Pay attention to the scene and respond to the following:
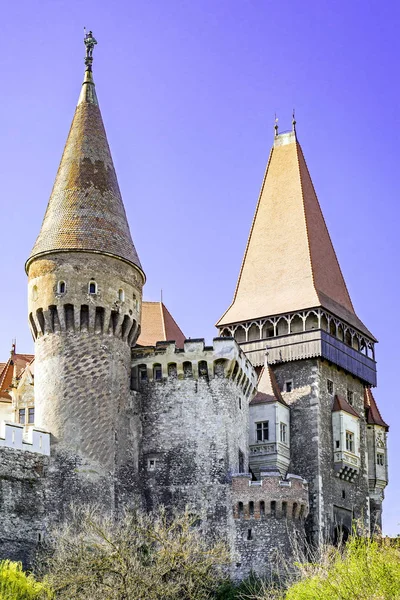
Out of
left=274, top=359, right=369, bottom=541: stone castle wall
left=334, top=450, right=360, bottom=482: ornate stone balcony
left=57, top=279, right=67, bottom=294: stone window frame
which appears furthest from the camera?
left=334, top=450, right=360, bottom=482: ornate stone balcony

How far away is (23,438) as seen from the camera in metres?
37.6

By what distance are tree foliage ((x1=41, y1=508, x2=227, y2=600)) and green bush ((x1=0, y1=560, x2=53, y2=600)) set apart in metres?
0.38

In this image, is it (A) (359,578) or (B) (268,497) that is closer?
(A) (359,578)

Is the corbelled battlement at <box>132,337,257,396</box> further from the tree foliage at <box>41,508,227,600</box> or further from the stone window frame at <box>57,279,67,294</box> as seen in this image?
the tree foliage at <box>41,508,227,600</box>

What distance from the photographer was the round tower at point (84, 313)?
126 ft

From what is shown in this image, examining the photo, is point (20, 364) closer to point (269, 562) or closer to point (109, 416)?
point (109, 416)

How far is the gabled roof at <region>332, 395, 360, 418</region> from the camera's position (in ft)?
158

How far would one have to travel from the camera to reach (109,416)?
3878 centimetres

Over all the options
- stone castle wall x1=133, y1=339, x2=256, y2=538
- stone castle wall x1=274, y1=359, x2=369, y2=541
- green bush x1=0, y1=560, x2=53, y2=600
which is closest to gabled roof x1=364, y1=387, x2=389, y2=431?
stone castle wall x1=274, y1=359, x2=369, y2=541

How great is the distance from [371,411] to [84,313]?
17334mm

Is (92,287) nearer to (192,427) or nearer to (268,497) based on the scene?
(192,427)

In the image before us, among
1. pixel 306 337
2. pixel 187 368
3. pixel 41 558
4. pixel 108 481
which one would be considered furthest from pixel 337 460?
pixel 41 558

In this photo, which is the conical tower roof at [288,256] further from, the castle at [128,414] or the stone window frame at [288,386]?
the castle at [128,414]

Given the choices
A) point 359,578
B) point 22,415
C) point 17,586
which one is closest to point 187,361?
point 22,415
